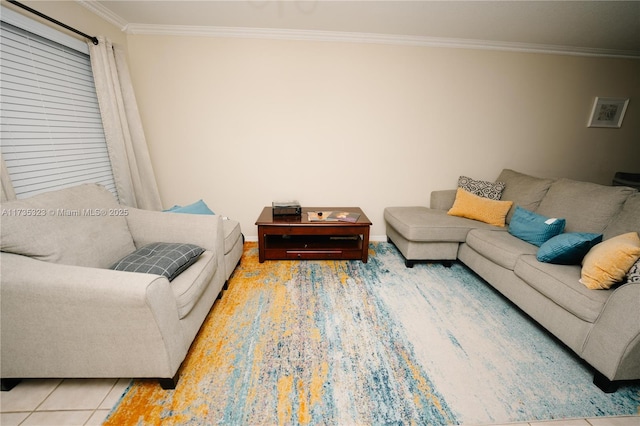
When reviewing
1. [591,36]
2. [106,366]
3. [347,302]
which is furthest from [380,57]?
[106,366]

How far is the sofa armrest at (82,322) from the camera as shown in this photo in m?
1.16

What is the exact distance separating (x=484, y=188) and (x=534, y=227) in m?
0.86

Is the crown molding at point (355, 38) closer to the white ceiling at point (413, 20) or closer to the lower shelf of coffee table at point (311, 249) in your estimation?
the white ceiling at point (413, 20)

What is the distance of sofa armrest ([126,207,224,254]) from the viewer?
1.90 m

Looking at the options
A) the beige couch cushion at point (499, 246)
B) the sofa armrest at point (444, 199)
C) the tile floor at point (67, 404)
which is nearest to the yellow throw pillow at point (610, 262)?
the beige couch cushion at point (499, 246)

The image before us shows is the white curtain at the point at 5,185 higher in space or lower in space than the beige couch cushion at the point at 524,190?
higher

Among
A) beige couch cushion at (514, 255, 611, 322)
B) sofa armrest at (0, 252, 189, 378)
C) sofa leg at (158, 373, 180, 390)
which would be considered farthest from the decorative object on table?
beige couch cushion at (514, 255, 611, 322)

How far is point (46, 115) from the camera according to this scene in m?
1.91

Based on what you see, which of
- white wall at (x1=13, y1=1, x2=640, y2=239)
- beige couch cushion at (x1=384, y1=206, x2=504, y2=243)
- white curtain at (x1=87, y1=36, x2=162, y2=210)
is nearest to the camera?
white curtain at (x1=87, y1=36, x2=162, y2=210)

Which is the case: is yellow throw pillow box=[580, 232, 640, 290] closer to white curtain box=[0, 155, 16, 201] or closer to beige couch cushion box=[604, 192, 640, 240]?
beige couch cushion box=[604, 192, 640, 240]

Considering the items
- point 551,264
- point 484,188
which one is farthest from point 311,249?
point 484,188

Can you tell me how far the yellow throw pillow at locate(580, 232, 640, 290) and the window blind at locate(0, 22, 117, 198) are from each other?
3.71 m

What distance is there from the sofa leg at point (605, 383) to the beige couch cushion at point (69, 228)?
9.65ft

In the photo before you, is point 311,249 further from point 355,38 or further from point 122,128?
point 355,38
